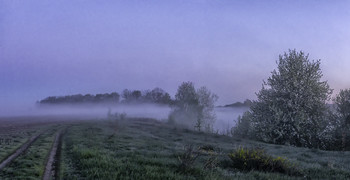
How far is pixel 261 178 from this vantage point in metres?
8.86

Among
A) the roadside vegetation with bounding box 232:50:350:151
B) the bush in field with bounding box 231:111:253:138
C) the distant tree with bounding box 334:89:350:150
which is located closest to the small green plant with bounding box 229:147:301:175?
the roadside vegetation with bounding box 232:50:350:151

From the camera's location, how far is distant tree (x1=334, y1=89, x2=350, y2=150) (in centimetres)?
3272

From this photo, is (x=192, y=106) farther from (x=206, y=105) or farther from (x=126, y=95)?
(x=126, y=95)

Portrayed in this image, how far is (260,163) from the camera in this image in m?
11.1

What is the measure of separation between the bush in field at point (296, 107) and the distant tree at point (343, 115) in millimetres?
2425

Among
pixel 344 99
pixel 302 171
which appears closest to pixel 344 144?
pixel 344 99

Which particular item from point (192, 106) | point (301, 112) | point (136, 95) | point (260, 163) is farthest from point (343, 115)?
point (136, 95)

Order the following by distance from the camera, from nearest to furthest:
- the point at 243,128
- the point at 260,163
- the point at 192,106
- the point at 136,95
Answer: the point at 260,163, the point at 243,128, the point at 192,106, the point at 136,95

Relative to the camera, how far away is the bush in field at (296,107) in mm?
33156

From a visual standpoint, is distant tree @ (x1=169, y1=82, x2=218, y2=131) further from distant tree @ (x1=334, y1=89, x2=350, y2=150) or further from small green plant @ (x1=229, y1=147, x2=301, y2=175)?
small green plant @ (x1=229, y1=147, x2=301, y2=175)

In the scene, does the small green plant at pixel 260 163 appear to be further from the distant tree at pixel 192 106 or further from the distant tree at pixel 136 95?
the distant tree at pixel 136 95

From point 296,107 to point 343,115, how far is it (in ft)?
29.6

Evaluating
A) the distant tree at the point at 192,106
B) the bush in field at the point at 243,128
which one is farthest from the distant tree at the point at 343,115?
the distant tree at the point at 192,106

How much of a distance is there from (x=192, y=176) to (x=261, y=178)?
9.29 ft
